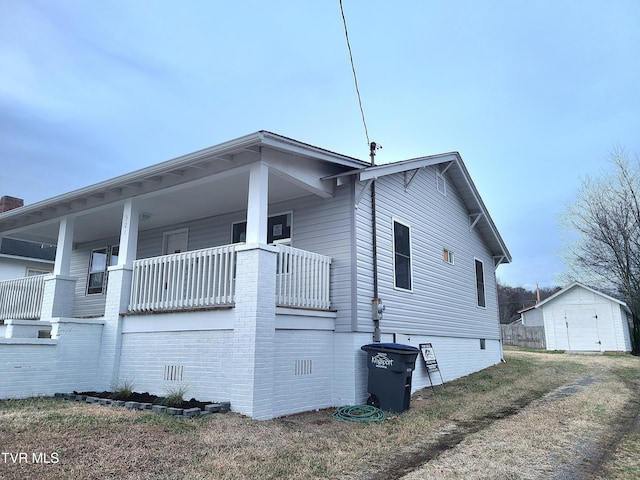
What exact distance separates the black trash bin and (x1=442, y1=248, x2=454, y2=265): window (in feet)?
17.8

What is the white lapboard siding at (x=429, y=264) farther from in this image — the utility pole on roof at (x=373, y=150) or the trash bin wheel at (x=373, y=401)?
the trash bin wheel at (x=373, y=401)

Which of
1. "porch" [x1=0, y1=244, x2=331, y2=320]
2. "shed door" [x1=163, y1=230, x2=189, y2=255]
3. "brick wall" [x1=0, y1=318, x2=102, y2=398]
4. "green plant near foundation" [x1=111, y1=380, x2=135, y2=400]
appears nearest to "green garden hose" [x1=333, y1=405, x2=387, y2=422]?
"porch" [x1=0, y1=244, x2=331, y2=320]

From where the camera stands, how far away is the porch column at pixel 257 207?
708 centimetres

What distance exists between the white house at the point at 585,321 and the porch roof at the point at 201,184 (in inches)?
869

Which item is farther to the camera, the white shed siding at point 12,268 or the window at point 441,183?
the white shed siding at point 12,268

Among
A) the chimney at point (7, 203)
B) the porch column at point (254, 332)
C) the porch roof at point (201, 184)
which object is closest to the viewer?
the porch column at point (254, 332)

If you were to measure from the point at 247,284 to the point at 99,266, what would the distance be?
28.5ft

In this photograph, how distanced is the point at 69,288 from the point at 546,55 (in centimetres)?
1614

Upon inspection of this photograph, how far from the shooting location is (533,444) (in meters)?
5.49

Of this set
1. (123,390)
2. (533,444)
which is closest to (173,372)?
(123,390)

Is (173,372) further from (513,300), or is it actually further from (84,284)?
(513,300)

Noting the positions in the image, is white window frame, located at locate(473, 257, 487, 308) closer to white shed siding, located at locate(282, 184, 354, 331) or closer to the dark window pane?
the dark window pane

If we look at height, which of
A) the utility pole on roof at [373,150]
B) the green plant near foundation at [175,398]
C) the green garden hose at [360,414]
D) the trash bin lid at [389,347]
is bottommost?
the green garden hose at [360,414]

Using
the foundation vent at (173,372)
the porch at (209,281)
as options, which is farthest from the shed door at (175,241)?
the foundation vent at (173,372)
